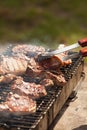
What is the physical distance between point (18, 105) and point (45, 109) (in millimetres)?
509

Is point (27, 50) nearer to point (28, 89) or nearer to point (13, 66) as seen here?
point (13, 66)

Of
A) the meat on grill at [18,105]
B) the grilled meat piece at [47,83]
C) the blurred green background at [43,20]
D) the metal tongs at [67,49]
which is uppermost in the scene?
the blurred green background at [43,20]

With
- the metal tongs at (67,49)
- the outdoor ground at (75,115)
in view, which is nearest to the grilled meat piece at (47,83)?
the metal tongs at (67,49)

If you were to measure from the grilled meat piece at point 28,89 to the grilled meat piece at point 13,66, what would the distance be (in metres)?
0.56

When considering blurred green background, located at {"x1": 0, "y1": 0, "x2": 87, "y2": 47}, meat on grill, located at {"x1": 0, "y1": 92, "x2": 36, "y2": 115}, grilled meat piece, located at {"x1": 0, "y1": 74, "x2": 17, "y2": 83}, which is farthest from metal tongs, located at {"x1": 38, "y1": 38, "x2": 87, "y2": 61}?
blurred green background, located at {"x1": 0, "y1": 0, "x2": 87, "y2": 47}

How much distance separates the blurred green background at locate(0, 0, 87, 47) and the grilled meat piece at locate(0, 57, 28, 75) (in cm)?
712

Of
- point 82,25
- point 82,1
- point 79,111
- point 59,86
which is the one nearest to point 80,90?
point 79,111

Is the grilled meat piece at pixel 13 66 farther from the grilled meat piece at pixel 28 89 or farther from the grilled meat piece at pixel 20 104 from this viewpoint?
the grilled meat piece at pixel 20 104

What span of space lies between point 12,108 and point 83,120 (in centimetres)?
222

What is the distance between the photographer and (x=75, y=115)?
8711 mm

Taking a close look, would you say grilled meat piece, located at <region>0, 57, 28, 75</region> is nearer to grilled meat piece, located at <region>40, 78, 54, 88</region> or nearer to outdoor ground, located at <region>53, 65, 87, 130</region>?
grilled meat piece, located at <region>40, 78, 54, 88</region>

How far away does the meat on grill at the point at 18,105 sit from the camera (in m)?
6.82

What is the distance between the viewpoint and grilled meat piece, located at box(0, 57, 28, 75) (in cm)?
827

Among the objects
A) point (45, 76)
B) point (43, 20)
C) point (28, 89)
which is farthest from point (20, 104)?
point (43, 20)
